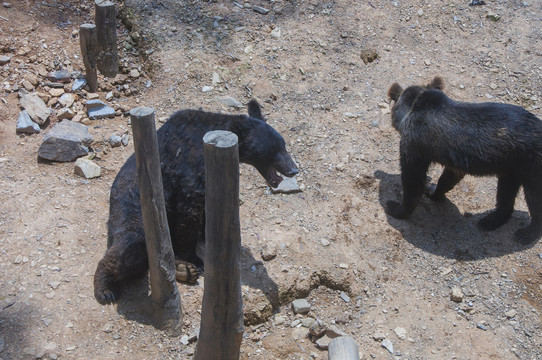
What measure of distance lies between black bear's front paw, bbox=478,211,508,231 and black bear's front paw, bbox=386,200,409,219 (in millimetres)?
948

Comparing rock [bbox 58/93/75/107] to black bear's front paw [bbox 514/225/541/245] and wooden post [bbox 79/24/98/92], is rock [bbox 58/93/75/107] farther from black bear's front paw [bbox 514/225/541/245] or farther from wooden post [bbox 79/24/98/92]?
black bear's front paw [bbox 514/225/541/245]

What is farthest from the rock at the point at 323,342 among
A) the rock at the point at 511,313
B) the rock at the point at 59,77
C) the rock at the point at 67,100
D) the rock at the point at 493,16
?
the rock at the point at 493,16

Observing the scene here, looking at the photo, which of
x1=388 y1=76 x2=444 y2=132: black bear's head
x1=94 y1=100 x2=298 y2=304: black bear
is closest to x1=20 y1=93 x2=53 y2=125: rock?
x1=94 y1=100 x2=298 y2=304: black bear

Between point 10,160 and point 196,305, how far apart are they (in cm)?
308

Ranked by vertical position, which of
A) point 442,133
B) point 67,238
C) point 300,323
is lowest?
point 300,323

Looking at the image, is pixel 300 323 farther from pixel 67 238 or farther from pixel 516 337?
Answer: pixel 67 238

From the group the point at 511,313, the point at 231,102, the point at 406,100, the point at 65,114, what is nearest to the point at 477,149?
the point at 406,100

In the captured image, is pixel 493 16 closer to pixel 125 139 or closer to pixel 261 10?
pixel 261 10

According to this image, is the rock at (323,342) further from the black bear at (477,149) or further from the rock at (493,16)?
the rock at (493,16)

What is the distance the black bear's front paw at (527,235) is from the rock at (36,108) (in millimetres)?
6330

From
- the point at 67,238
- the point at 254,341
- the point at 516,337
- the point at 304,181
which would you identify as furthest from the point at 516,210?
the point at 67,238

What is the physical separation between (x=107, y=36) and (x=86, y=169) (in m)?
2.42

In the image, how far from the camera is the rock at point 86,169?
6.29 m

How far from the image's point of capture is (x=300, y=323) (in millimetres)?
5410
